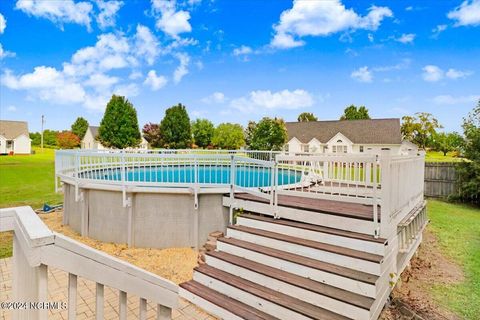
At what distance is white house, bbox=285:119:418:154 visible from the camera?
32.0m

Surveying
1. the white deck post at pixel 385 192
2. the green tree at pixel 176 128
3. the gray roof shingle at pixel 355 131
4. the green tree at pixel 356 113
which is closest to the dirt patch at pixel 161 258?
the white deck post at pixel 385 192

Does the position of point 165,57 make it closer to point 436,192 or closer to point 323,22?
point 323,22

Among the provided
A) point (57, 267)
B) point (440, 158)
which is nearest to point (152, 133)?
point (440, 158)

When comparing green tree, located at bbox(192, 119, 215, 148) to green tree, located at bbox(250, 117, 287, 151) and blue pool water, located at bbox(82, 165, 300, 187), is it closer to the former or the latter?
green tree, located at bbox(250, 117, 287, 151)

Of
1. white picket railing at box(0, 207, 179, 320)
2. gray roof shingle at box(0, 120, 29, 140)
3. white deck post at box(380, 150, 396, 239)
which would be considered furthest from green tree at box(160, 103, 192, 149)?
white picket railing at box(0, 207, 179, 320)

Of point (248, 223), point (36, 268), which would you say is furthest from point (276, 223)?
point (36, 268)

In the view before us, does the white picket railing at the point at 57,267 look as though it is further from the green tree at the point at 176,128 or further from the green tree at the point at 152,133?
the green tree at the point at 152,133

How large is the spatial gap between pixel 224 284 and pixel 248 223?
138 centimetres

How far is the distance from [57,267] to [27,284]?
0.80ft

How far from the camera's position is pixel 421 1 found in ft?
41.9

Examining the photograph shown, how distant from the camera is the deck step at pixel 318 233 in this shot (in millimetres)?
4020

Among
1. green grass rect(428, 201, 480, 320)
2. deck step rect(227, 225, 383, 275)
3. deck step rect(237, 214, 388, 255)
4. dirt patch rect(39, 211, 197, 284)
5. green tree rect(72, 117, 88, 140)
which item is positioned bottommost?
green grass rect(428, 201, 480, 320)

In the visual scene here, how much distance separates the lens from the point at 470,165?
1200cm

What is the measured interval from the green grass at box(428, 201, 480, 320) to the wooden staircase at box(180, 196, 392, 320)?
3.99ft
